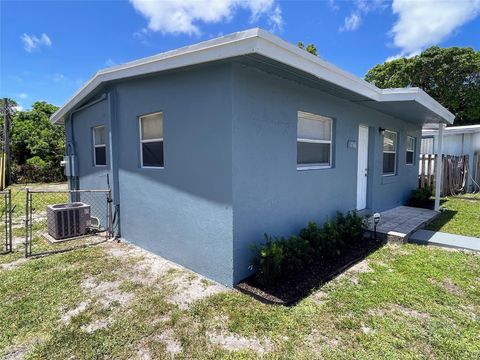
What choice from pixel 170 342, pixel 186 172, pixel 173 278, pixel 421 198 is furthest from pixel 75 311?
pixel 421 198

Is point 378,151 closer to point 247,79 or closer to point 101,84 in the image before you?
point 247,79

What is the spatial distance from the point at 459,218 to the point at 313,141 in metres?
5.59

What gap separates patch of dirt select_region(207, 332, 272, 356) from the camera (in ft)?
8.00

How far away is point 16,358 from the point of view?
234 centimetres

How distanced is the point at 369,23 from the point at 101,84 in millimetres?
11600

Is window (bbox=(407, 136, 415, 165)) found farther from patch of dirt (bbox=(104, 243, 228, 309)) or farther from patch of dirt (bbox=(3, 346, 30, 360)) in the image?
patch of dirt (bbox=(3, 346, 30, 360))

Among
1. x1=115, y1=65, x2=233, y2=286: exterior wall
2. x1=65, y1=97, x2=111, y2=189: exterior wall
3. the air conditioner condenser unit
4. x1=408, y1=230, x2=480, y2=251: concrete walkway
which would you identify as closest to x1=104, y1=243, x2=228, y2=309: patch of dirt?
x1=115, y1=65, x2=233, y2=286: exterior wall

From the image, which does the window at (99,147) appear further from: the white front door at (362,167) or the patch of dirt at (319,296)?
the white front door at (362,167)

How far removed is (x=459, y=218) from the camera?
7.46 m

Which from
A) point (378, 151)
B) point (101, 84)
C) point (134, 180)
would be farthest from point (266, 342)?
point (378, 151)

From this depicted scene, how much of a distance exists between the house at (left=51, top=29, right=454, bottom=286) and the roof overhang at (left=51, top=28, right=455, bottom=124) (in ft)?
0.06

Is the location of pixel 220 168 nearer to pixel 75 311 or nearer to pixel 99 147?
pixel 75 311

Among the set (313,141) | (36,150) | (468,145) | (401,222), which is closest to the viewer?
(313,141)

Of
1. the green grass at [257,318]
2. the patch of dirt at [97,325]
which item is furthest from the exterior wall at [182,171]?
the patch of dirt at [97,325]
